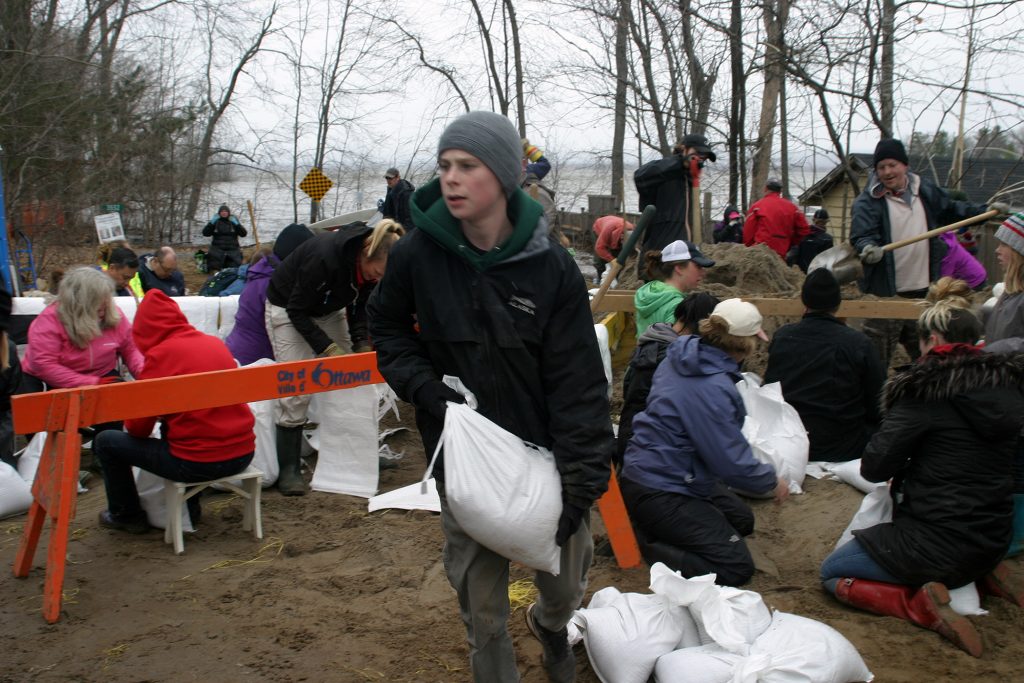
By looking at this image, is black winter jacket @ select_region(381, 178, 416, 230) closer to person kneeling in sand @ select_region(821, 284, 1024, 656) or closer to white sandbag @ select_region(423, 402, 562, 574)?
person kneeling in sand @ select_region(821, 284, 1024, 656)

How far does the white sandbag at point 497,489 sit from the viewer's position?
2.39 m

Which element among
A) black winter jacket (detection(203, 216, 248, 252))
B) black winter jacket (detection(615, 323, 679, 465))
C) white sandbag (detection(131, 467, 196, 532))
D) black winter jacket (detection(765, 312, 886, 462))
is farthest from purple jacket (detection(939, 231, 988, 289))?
black winter jacket (detection(203, 216, 248, 252))

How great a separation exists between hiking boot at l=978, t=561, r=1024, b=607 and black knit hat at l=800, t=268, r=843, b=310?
6.01ft

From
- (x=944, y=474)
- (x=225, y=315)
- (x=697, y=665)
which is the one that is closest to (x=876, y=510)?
(x=944, y=474)

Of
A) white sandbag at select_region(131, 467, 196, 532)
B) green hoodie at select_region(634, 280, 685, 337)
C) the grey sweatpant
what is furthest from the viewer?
green hoodie at select_region(634, 280, 685, 337)

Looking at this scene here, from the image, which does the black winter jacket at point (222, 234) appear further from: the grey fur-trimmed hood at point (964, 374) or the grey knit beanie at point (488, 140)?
the grey knit beanie at point (488, 140)

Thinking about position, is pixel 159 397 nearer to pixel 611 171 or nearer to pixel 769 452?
pixel 769 452

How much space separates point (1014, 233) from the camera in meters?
4.36

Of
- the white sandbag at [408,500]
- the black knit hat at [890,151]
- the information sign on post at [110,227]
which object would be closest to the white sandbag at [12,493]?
the white sandbag at [408,500]

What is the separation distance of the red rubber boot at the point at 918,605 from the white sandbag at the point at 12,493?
14.7 feet

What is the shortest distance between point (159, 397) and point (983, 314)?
15.7 feet

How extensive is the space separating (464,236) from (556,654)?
4.89 feet

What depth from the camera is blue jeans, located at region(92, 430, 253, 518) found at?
4.40m

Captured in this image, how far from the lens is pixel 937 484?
12.0ft
